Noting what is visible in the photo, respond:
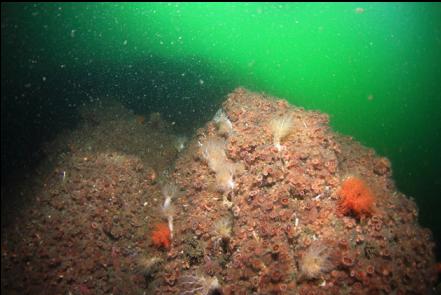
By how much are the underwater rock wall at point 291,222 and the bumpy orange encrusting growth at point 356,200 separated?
17 mm

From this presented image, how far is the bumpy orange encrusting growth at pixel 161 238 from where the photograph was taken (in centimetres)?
570

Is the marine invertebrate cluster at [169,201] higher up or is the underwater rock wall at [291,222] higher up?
the underwater rock wall at [291,222]

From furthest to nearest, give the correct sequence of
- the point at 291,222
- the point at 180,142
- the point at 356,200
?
the point at 180,142 < the point at 291,222 < the point at 356,200

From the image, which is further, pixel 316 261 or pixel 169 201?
pixel 169 201

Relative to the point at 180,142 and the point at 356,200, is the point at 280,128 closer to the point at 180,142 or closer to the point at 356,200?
the point at 356,200

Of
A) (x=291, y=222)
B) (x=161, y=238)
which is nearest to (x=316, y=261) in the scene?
(x=291, y=222)

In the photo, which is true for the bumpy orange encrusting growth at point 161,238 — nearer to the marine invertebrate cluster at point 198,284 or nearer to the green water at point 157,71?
the marine invertebrate cluster at point 198,284

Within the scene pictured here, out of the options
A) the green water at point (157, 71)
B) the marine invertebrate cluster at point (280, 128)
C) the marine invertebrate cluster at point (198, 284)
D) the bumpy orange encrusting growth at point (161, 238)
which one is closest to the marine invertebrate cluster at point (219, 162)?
the marine invertebrate cluster at point (280, 128)

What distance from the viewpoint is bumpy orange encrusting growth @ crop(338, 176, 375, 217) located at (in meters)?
4.49

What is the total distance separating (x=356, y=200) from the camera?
450 centimetres

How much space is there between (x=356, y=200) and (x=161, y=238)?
157 inches

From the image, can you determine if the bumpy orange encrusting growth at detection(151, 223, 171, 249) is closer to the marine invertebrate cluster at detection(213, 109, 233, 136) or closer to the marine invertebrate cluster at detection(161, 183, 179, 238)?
the marine invertebrate cluster at detection(161, 183, 179, 238)

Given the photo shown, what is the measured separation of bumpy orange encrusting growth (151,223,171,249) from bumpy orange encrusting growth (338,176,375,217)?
3565mm

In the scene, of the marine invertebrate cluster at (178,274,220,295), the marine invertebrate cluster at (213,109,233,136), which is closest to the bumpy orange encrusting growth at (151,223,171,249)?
the marine invertebrate cluster at (178,274,220,295)
